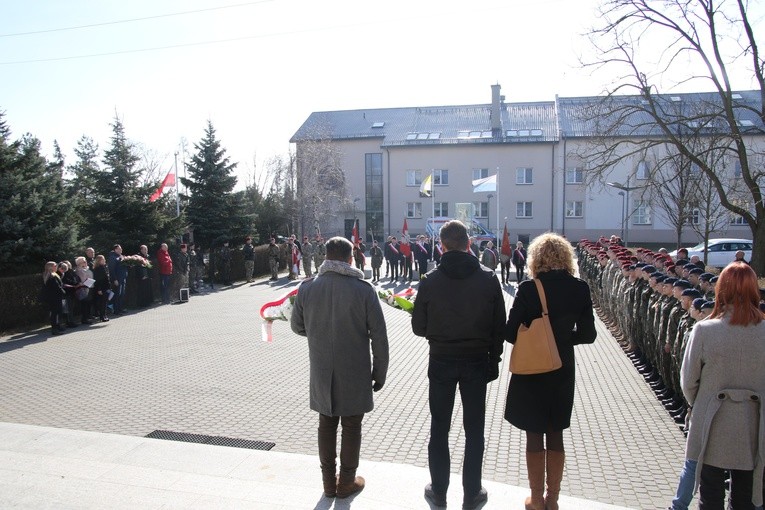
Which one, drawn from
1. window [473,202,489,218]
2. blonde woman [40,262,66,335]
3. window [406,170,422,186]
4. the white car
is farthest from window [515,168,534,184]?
blonde woman [40,262,66,335]

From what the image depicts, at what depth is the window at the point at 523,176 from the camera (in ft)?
162

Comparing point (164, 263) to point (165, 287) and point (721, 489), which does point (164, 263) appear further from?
point (721, 489)

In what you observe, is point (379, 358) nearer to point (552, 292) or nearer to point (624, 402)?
point (552, 292)

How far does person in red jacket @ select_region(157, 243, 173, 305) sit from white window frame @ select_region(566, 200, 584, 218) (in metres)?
37.7

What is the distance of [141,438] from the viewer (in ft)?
19.9

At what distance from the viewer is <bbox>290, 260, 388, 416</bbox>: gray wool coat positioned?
446 cm

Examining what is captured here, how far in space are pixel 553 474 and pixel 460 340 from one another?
113cm

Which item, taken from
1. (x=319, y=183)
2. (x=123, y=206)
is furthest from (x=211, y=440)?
(x=319, y=183)

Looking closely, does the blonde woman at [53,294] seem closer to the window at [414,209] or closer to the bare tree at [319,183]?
the bare tree at [319,183]

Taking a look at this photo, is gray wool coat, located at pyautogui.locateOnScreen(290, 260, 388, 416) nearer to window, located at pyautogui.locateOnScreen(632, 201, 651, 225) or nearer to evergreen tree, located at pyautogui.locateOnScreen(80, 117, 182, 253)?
evergreen tree, located at pyautogui.locateOnScreen(80, 117, 182, 253)

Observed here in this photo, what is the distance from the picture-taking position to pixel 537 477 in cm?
420

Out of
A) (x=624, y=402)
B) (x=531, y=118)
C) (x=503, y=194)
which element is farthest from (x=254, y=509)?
(x=531, y=118)

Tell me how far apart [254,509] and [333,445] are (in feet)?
2.34

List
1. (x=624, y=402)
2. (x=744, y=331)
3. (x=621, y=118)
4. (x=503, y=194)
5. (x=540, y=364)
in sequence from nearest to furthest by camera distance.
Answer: (x=744, y=331) < (x=540, y=364) < (x=624, y=402) < (x=621, y=118) < (x=503, y=194)
